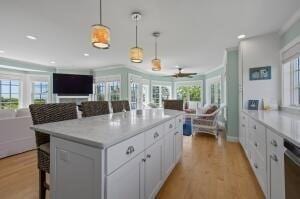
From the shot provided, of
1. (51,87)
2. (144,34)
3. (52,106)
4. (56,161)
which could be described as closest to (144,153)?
(56,161)

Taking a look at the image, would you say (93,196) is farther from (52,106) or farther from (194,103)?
(194,103)

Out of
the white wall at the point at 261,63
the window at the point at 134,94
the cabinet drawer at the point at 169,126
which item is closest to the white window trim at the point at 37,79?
the window at the point at 134,94

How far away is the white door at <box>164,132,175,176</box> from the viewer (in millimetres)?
1906

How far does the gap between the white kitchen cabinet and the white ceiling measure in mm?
1793

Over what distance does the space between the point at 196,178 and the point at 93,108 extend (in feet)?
5.97

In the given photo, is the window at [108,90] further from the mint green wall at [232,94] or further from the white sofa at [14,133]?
the mint green wall at [232,94]

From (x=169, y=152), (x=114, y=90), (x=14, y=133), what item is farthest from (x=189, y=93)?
(x=14, y=133)

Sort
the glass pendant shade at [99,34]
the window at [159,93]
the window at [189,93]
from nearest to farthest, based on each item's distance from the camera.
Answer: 1. the glass pendant shade at [99,34]
2. the window at [189,93]
3. the window at [159,93]

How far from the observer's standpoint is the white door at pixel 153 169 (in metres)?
1.39

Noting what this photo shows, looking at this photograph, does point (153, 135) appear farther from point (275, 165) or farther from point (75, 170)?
point (275, 165)

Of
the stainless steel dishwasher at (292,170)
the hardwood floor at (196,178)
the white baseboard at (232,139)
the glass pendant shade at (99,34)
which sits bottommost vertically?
the hardwood floor at (196,178)

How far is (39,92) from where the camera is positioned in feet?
20.4

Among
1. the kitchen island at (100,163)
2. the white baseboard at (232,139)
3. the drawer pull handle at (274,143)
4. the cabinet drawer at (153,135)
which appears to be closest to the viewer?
the kitchen island at (100,163)

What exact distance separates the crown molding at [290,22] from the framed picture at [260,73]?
672 millimetres
